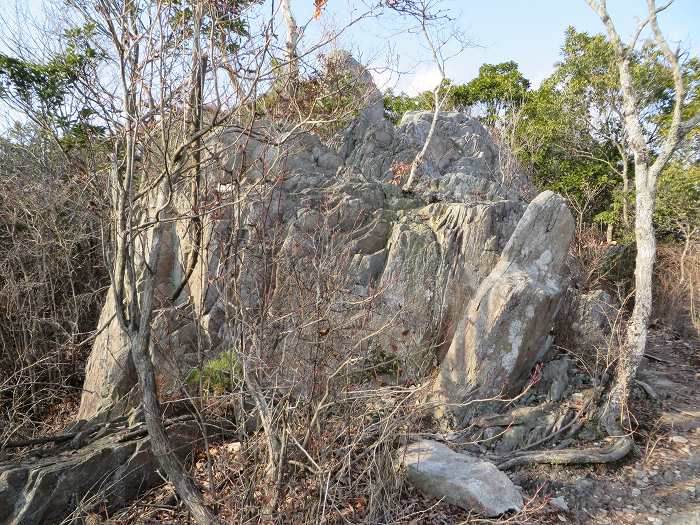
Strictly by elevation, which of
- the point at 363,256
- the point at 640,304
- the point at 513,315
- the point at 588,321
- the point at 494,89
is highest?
the point at 494,89

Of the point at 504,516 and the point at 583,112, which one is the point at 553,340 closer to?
the point at 504,516

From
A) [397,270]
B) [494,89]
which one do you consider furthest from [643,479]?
[494,89]

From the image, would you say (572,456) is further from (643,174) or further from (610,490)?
(643,174)

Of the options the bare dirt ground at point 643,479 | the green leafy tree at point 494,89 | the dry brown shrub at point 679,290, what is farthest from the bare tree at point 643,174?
the green leafy tree at point 494,89

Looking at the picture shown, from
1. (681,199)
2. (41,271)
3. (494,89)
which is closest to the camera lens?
(41,271)

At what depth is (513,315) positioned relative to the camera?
5598 millimetres

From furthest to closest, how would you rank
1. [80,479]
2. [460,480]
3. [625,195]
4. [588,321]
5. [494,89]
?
[494,89], [625,195], [588,321], [460,480], [80,479]

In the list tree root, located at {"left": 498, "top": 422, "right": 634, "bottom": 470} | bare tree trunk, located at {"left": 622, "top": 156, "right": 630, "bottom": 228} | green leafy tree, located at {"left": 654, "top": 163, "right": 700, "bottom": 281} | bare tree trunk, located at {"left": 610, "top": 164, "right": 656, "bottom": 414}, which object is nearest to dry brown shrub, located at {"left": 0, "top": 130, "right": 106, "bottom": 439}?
tree root, located at {"left": 498, "top": 422, "right": 634, "bottom": 470}

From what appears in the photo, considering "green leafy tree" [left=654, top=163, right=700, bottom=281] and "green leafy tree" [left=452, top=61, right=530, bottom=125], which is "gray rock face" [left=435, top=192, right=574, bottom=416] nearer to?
"green leafy tree" [left=654, top=163, right=700, bottom=281]

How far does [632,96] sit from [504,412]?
4.21 metres

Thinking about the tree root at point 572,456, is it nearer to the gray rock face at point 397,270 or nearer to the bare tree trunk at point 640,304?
the bare tree trunk at point 640,304

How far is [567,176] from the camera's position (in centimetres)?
1427

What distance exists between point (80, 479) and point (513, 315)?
453 centimetres

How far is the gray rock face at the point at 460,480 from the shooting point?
403cm
